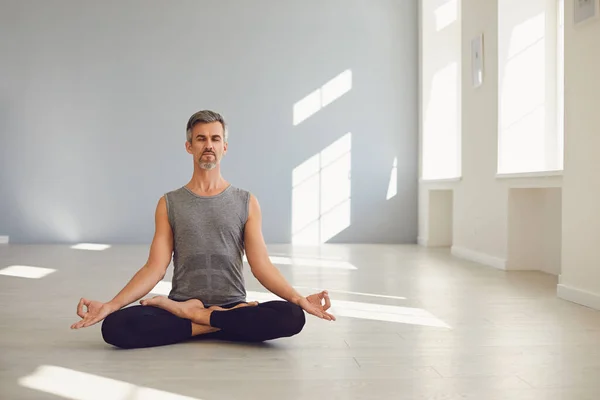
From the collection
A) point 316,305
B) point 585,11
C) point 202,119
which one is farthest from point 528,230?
point 202,119

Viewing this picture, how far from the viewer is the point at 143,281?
305 cm

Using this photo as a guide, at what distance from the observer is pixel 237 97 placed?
9.10 metres

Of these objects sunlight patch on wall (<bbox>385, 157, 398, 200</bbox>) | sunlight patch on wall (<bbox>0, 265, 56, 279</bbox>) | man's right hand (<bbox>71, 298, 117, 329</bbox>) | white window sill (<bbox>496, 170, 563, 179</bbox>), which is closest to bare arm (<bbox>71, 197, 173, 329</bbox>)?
man's right hand (<bbox>71, 298, 117, 329</bbox>)

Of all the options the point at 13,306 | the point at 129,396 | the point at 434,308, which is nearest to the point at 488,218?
the point at 434,308

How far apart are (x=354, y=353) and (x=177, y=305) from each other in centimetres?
75

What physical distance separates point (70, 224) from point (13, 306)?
16.1 feet

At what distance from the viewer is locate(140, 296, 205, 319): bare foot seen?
10.1 feet

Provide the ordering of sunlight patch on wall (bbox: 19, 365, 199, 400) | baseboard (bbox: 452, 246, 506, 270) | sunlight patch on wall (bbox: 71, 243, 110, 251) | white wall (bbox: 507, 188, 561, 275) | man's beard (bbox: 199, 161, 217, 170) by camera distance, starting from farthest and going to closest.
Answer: sunlight patch on wall (bbox: 71, 243, 110, 251) → baseboard (bbox: 452, 246, 506, 270) → white wall (bbox: 507, 188, 561, 275) → man's beard (bbox: 199, 161, 217, 170) → sunlight patch on wall (bbox: 19, 365, 199, 400)

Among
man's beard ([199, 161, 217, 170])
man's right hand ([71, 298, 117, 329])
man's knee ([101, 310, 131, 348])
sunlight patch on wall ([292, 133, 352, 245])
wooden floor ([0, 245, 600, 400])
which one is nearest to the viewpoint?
wooden floor ([0, 245, 600, 400])

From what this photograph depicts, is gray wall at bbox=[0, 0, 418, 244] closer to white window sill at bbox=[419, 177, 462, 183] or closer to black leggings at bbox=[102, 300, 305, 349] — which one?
white window sill at bbox=[419, 177, 462, 183]

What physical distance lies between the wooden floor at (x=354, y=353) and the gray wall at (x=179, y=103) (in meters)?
3.80

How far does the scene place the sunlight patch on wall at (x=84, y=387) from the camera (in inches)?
93.3

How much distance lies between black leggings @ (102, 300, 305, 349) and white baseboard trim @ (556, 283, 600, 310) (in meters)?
1.95

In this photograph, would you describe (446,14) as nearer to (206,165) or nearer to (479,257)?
(479,257)
